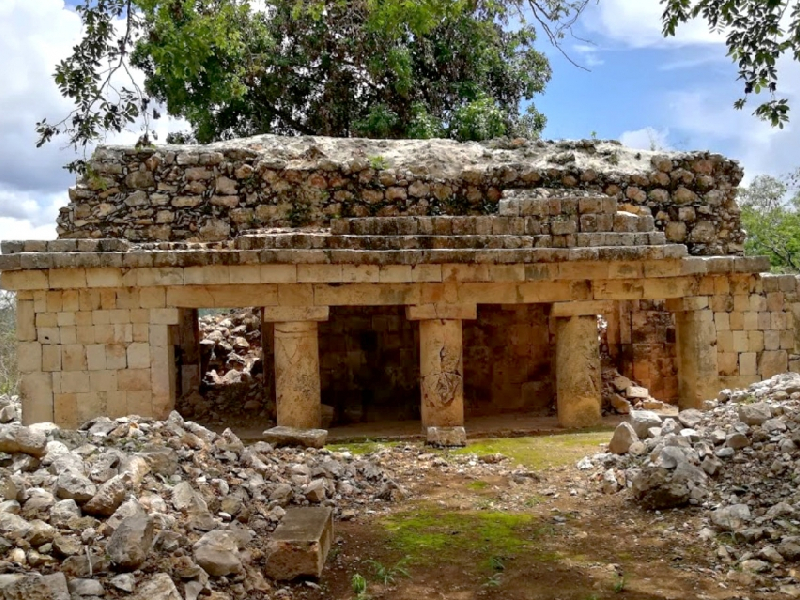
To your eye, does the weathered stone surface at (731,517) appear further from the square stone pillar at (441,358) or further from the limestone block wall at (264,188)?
the limestone block wall at (264,188)

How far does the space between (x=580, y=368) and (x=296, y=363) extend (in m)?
4.38

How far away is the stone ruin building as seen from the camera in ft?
34.9

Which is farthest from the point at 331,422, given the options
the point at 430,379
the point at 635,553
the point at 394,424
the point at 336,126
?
the point at 336,126

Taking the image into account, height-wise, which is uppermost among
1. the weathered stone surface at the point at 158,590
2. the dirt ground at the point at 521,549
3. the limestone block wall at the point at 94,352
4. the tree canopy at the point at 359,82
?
the tree canopy at the point at 359,82

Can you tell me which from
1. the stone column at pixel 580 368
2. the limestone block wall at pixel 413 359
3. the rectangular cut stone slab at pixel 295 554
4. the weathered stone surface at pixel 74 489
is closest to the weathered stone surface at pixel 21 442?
the weathered stone surface at pixel 74 489

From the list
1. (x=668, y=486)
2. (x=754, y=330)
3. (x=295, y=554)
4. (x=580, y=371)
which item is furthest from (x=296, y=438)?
(x=754, y=330)

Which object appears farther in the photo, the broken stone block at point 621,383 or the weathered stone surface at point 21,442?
the broken stone block at point 621,383

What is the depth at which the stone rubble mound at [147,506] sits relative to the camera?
15.0ft

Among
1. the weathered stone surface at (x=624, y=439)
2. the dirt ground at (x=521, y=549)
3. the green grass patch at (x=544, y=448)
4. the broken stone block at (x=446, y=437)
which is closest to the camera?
the dirt ground at (x=521, y=549)

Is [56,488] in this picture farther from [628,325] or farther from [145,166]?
[628,325]

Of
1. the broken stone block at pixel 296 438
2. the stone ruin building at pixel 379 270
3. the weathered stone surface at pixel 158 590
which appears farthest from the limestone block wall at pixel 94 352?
the weathered stone surface at pixel 158 590

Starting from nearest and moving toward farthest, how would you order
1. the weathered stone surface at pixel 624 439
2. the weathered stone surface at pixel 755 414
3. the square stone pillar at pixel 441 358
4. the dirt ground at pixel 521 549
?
the dirt ground at pixel 521 549 → the weathered stone surface at pixel 755 414 → the weathered stone surface at pixel 624 439 → the square stone pillar at pixel 441 358

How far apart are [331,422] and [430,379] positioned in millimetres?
2668

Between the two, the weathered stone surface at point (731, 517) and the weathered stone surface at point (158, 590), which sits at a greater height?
the weathered stone surface at point (158, 590)
